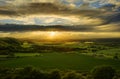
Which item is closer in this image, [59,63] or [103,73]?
[103,73]

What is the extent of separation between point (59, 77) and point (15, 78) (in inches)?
385

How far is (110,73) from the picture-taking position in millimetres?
79750

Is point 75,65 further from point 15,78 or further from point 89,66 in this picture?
point 15,78

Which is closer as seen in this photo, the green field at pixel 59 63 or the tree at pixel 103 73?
the tree at pixel 103 73

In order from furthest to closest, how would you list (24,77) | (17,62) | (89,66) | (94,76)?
(17,62), (89,66), (94,76), (24,77)

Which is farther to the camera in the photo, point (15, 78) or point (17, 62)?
point (17, 62)

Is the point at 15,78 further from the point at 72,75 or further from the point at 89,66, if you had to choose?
the point at 89,66

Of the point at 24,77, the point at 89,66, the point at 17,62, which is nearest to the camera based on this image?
the point at 24,77

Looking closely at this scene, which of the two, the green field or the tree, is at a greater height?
the tree

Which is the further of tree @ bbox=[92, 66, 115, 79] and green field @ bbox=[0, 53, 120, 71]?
green field @ bbox=[0, 53, 120, 71]

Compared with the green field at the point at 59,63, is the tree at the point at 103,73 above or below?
above

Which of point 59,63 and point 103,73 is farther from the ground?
point 103,73

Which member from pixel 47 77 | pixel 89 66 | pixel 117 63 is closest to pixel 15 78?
pixel 47 77

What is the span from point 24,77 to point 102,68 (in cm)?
2007
